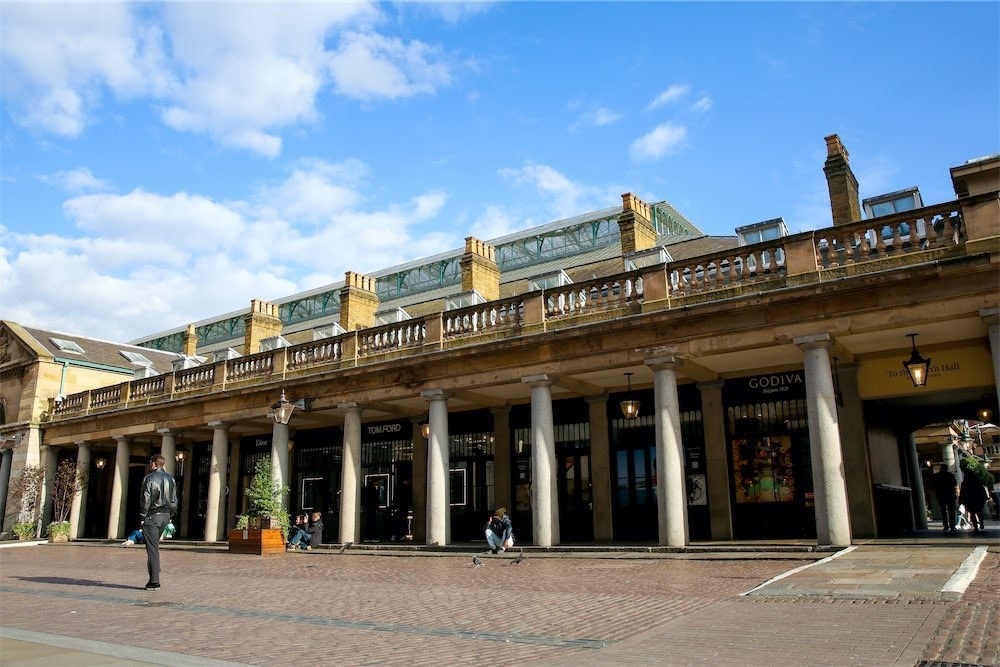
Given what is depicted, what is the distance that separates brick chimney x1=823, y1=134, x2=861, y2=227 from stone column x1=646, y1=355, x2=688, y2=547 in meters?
6.14

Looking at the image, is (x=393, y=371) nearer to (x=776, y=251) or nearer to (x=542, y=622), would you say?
(x=776, y=251)

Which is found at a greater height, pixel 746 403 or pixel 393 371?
pixel 393 371

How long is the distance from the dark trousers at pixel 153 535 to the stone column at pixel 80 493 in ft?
72.5

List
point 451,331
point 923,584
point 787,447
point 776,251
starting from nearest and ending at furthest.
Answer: point 923,584, point 776,251, point 787,447, point 451,331

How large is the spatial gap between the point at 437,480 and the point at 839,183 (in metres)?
12.1

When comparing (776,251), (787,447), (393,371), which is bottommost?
(787,447)

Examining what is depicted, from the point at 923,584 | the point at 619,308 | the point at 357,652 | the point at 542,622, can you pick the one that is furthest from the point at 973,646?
the point at 619,308

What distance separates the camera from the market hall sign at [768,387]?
701 inches

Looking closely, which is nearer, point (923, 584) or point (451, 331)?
point (923, 584)

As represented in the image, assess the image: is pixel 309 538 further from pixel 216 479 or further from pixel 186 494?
pixel 186 494

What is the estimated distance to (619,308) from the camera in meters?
16.5

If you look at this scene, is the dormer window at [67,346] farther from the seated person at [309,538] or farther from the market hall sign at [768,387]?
the market hall sign at [768,387]

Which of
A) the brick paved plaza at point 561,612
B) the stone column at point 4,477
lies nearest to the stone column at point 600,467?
the brick paved plaza at point 561,612

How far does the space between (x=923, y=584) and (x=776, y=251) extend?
7968mm
